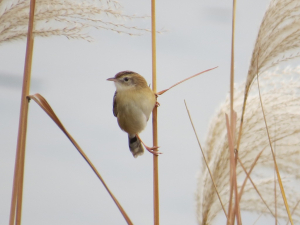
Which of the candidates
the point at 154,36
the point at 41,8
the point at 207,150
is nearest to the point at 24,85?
the point at 41,8

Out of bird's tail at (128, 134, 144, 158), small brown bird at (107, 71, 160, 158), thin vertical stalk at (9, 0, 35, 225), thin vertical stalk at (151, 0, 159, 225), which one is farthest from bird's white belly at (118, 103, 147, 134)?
thin vertical stalk at (9, 0, 35, 225)

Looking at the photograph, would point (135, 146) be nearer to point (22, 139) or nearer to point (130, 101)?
point (130, 101)

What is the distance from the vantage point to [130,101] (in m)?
1.87

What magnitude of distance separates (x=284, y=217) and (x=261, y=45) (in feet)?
2.83

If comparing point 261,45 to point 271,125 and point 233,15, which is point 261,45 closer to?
point 233,15

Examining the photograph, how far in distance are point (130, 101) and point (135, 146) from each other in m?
0.30

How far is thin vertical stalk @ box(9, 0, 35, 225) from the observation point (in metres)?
1.11

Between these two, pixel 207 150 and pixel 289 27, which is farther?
pixel 207 150

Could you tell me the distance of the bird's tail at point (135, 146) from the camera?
207cm

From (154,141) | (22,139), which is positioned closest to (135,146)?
(154,141)

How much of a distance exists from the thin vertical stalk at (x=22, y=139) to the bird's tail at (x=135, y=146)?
98 cm

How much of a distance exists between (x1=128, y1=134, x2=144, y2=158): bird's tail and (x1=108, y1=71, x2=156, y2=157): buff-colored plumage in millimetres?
132

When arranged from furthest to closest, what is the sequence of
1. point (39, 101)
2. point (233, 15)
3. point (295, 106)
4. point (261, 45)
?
point (295, 106), point (261, 45), point (233, 15), point (39, 101)

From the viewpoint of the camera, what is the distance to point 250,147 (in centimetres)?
175
